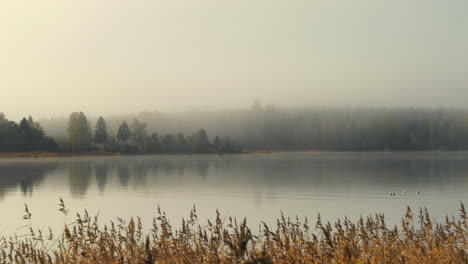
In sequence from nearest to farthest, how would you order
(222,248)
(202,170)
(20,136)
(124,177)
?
1. (222,248)
2. (124,177)
3. (202,170)
4. (20,136)

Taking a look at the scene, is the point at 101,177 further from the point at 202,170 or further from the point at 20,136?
the point at 20,136

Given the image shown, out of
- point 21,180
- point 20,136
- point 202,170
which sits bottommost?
point 202,170

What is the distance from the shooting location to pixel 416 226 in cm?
2352

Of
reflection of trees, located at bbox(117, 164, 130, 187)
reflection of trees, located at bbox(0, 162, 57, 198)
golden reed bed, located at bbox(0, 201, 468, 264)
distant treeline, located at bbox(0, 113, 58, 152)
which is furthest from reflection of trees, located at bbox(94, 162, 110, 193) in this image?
distant treeline, located at bbox(0, 113, 58, 152)

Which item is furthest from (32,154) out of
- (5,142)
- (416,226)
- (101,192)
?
(416,226)

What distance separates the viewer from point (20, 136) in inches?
6668

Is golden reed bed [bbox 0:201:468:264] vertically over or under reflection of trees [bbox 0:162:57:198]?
over

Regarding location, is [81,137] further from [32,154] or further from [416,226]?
[416,226]

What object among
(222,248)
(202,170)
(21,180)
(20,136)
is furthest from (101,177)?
(20,136)

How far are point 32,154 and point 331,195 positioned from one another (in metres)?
165

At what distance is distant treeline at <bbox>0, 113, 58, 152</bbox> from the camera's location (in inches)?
6639

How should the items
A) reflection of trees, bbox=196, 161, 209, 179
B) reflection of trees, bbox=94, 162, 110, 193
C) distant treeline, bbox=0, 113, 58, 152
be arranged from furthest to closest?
1. distant treeline, bbox=0, 113, 58, 152
2. reflection of trees, bbox=196, 161, 209, 179
3. reflection of trees, bbox=94, 162, 110, 193

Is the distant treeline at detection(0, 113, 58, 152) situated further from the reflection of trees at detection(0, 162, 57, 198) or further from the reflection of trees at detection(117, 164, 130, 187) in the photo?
the reflection of trees at detection(117, 164, 130, 187)

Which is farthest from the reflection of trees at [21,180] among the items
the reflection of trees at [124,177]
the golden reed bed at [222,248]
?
the golden reed bed at [222,248]
